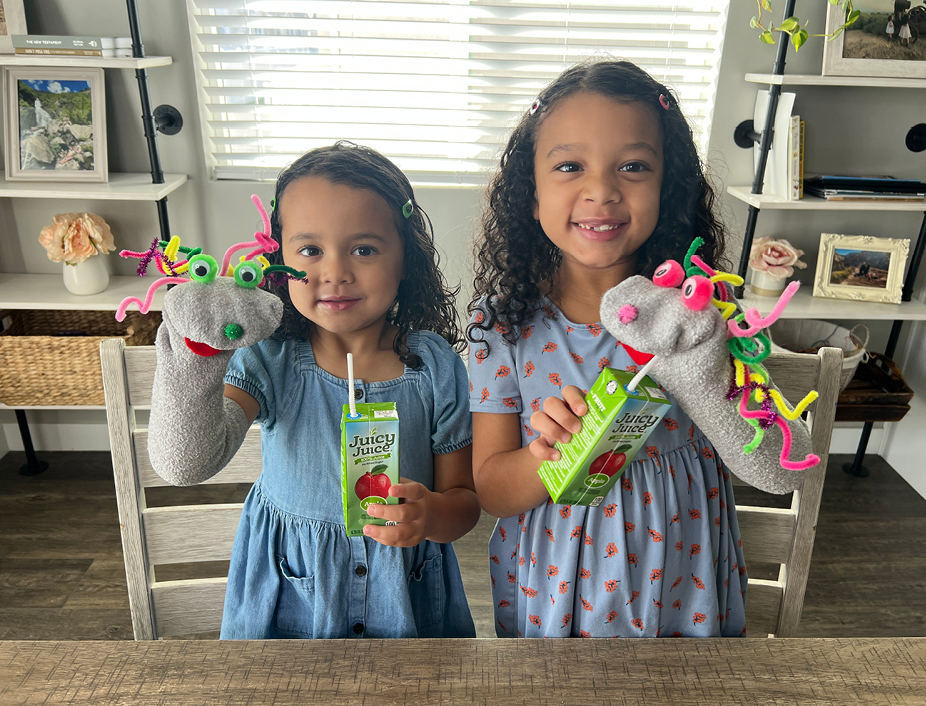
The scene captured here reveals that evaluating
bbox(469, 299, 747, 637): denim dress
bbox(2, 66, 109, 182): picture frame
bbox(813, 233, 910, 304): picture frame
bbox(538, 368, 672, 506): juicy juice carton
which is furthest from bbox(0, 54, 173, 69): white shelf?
bbox(813, 233, 910, 304): picture frame

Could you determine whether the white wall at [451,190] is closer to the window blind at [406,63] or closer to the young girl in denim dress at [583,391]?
the window blind at [406,63]

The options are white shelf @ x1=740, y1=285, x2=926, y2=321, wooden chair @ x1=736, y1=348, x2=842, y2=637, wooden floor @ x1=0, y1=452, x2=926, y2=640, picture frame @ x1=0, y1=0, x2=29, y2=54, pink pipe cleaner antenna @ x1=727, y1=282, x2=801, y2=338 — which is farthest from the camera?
white shelf @ x1=740, y1=285, x2=926, y2=321

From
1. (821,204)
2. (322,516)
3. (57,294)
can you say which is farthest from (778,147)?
(57,294)

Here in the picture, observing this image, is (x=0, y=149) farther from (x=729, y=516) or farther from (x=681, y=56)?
(x=729, y=516)

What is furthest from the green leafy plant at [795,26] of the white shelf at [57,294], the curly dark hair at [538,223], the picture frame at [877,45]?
the white shelf at [57,294]

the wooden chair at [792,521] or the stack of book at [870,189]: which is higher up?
the stack of book at [870,189]

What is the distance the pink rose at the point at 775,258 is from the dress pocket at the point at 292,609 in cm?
191

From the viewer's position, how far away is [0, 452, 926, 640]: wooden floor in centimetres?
179

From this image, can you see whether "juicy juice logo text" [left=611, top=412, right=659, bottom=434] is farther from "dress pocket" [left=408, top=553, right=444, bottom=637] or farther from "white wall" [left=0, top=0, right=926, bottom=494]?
"white wall" [left=0, top=0, right=926, bottom=494]

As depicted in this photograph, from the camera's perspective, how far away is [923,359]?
2.45 meters

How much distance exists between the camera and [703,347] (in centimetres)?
60

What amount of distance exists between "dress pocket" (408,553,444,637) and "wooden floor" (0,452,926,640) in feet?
3.00

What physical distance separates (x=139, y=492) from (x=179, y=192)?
157 centimetres

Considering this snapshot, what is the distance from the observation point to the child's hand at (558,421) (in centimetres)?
69
